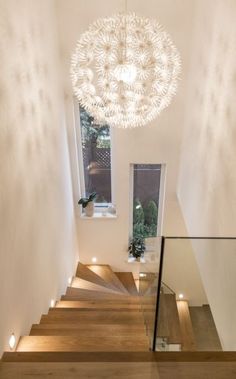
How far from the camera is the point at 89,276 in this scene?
728cm

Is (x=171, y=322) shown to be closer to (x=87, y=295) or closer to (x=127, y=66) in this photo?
(x=87, y=295)

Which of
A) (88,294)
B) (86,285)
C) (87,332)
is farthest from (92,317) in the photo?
(86,285)

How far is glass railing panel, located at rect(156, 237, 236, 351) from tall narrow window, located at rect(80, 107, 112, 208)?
3144 millimetres

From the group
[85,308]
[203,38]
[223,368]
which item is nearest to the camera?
[223,368]

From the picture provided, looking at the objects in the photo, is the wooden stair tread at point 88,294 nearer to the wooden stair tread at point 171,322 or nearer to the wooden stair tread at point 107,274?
the wooden stair tread at point 107,274

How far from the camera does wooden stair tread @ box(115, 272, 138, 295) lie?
295 inches

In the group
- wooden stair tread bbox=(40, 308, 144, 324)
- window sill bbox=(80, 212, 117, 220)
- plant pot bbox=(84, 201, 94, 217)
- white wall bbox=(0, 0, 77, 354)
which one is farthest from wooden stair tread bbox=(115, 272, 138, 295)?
wooden stair tread bbox=(40, 308, 144, 324)

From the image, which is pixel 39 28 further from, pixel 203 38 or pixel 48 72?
pixel 203 38

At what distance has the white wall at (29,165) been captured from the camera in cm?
295

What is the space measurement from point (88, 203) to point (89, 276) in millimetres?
1764

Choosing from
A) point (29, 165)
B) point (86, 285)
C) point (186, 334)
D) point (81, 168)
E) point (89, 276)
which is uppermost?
point (29, 165)

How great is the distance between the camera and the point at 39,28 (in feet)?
13.3

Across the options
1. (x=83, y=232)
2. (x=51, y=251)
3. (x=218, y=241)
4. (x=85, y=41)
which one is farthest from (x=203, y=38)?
(x=83, y=232)

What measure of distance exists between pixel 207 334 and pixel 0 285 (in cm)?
283
